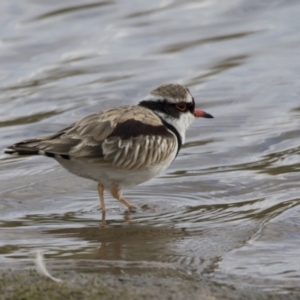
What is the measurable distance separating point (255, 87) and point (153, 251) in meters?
6.21

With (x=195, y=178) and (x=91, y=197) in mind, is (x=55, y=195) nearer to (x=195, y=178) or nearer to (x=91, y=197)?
(x=91, y=197)

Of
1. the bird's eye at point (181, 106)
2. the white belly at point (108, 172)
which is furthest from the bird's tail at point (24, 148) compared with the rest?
the bird's eye at point (181, 106)

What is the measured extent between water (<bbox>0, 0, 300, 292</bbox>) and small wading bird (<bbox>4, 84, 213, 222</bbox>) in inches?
15.0

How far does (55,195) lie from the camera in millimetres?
8477

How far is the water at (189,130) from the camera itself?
6520 mm

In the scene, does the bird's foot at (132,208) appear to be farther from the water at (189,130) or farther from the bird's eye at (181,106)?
the bird's eye at (181,106)


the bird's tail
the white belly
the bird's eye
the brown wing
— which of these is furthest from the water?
the bird's eye

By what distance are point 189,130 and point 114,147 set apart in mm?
3378

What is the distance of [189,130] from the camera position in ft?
35.4

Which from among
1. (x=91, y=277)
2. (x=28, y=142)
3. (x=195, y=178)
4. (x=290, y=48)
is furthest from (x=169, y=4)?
(x=91, y=277)

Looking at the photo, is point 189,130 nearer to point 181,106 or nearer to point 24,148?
point 181,106

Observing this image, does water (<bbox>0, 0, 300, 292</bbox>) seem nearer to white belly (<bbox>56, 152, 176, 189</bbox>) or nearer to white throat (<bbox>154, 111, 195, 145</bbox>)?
white belly (<bbox>56, 152, 176, 189</bbox>)

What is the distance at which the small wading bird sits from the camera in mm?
7363

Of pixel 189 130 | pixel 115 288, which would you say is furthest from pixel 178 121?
pixel 115 288
